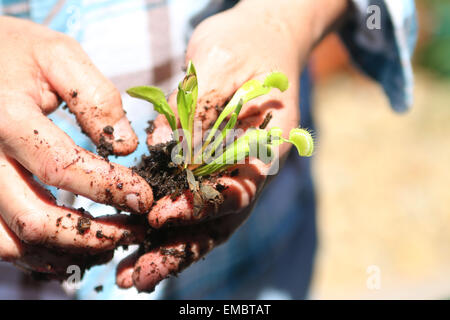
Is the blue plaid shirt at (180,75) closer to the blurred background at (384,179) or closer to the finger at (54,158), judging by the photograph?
the finger at (54,158)

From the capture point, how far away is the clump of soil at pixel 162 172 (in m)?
0.91

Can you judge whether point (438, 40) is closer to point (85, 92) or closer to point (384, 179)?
point (384, 179)

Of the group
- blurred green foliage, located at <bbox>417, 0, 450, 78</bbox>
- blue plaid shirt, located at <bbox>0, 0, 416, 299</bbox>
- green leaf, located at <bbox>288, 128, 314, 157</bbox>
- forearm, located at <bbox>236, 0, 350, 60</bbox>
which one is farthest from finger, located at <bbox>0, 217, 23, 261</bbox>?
blurred green foliage, located at <bbox>417, 0, 450, 78</bbox>

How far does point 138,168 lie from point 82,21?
18.1 inches

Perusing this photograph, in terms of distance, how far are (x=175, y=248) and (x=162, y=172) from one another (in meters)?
0.17

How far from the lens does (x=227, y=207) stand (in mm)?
843

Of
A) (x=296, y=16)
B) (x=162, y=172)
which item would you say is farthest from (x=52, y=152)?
(x=296, y=16)

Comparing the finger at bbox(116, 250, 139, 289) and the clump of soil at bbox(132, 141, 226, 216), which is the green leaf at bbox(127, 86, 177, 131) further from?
the finger at bbox(116, 250, 139, 289)

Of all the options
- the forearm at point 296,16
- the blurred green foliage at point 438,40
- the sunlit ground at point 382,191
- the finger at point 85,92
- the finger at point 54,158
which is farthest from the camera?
the blurred green foliage at point 438,40

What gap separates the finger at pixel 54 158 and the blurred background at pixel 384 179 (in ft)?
5.56

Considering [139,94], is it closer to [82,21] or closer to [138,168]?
[138,168]

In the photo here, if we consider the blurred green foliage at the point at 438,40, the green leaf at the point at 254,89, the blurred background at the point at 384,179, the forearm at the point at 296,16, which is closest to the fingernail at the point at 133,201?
the green leaf at the point at 254,89

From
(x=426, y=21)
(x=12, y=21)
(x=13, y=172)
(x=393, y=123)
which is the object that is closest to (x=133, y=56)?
(x=12, y=21)

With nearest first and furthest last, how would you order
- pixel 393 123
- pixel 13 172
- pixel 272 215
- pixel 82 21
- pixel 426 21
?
pixel 13 172, pixel 82 21, pixel 272 215, pixel 393 123, pixel 426 21
